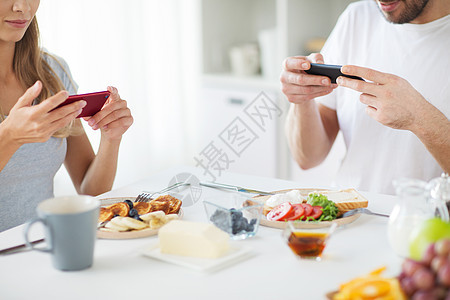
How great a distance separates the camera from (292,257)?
40.1 inches

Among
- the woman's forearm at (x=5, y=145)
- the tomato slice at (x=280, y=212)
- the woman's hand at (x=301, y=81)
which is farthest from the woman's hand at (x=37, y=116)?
the woman's hand at (x=301, y=81)

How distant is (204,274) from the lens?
951 mm

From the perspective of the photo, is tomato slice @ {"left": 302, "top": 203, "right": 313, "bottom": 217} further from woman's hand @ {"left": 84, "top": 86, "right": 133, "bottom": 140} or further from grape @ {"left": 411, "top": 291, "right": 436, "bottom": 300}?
woman's hand @ {"left": 84, "top": 86, "right": 133, "bottom": 140}

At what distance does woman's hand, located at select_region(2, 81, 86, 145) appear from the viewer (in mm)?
1180

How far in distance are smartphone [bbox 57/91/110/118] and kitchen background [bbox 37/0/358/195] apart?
4.81ft

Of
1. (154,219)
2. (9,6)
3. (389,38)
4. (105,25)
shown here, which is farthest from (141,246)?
(105,25)

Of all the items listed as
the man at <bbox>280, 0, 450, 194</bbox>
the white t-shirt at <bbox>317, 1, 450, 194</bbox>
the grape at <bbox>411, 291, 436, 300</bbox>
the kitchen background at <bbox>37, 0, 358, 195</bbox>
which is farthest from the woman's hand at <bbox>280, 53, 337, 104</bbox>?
the kitchen background at <bbox>37, 0, 358, 195</bbox>

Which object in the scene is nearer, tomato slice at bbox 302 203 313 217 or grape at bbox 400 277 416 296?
grape at bbox 400 277 416 296

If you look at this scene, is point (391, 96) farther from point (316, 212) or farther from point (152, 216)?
point (152, 216)

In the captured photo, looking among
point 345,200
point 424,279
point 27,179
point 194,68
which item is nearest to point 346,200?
point 345,200

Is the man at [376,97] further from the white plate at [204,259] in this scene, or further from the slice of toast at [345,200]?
the white plate at [204,259]

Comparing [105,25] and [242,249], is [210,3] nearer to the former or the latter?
[105,25]

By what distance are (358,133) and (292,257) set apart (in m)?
0.90

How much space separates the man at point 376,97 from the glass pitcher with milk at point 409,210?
0.51 metres
